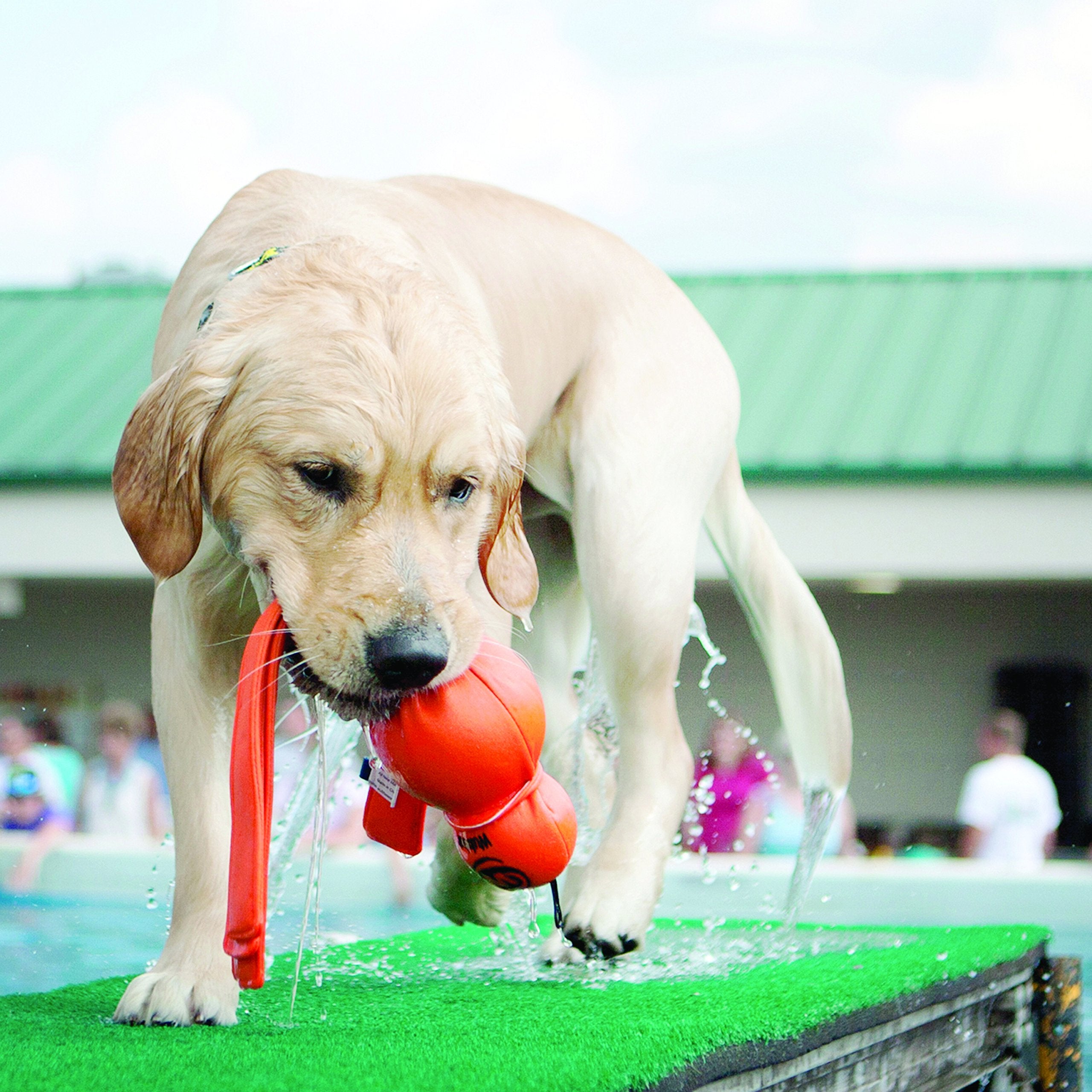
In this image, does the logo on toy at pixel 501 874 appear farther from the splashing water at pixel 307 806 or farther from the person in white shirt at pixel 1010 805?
the person in white shirt at pixel 1010 805

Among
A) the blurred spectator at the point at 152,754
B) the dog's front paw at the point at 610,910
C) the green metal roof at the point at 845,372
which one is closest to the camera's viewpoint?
the dog's front paw at the point at 610,910

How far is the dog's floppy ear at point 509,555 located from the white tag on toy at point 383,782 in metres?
0.42

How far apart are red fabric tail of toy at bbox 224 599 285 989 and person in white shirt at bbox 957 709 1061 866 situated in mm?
6242

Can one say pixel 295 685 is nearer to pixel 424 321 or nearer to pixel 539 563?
pixel 424 321

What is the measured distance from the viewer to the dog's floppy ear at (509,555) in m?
2.79

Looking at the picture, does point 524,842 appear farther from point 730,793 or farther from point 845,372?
point 845,372

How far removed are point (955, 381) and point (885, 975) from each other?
29.0 ft

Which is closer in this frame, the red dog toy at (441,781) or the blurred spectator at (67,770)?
the red dog toy at (441,781)

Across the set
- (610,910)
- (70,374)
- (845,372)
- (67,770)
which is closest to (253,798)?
(610,910)

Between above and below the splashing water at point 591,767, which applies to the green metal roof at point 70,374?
above

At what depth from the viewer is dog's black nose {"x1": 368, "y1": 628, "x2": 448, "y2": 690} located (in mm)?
2352

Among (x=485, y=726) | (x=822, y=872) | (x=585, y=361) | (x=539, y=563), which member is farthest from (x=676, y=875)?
(x=485, y=726)

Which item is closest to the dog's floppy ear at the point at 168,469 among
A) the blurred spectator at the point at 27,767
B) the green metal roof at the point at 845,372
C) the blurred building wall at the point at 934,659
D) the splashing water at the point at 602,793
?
the splashing water at the point at 602,793

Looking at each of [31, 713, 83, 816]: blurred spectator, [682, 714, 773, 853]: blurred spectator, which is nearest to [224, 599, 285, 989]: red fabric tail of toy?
[682, 714, 773, 853]: blurred spectator
